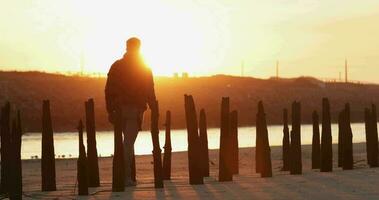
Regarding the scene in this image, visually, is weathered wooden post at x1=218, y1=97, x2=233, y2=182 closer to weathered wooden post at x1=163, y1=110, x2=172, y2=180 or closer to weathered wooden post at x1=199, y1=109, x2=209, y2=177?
weathered wooden post at x1=199, y1=109, x2=209, y2=177

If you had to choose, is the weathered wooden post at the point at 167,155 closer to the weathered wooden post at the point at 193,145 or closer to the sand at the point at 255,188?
the sand at the point at 255,188

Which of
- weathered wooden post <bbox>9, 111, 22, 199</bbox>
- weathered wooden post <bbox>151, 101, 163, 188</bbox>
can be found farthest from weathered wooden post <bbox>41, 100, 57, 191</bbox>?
weathered wooden post <bbox>151, 101, 163, 188</bbox>

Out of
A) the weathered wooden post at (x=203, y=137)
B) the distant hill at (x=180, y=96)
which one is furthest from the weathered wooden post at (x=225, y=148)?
the distant hill at (x=180, y=96)

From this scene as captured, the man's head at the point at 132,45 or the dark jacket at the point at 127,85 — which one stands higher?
the man's head at the point at 132,45

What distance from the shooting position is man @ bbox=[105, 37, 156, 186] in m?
12.6

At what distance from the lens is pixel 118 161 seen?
11.9m

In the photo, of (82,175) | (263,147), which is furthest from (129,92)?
(263,147)

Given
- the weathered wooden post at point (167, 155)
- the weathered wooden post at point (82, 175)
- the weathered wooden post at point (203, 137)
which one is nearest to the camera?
the weathered wooden post at point (82, 175)

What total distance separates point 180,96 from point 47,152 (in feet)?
202

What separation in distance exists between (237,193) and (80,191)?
2.28 m

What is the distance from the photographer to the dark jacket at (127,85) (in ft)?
41.3

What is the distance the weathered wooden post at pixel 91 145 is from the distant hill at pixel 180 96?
1580 inches

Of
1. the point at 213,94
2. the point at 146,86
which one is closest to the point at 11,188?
the point at 146,86

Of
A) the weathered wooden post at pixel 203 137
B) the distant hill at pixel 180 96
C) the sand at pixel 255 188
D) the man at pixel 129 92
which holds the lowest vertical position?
the sand at pixel 255 188
